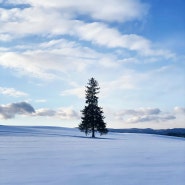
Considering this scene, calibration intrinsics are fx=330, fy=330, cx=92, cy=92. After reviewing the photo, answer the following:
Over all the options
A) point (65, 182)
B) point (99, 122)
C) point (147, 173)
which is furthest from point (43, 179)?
point (99, 122)

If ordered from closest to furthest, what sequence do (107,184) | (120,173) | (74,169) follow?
(107,184) < (120,173) < (74,169)

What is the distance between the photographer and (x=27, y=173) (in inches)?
410

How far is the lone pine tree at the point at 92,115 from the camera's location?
1961 inches

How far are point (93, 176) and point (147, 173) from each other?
1.98m

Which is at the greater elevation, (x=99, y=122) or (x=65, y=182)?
(x=99, y=122)

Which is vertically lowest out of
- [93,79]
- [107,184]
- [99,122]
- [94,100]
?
[107,184]

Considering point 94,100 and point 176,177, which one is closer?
point 176,177

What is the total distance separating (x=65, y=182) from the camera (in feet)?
29.0

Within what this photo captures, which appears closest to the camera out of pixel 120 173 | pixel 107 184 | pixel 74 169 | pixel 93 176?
pixel 107 184

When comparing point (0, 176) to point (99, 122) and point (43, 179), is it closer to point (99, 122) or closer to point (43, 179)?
point (43, 179)

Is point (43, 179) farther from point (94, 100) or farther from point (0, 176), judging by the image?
point (94, 100)

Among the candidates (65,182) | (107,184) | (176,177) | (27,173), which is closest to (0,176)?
(27,173)

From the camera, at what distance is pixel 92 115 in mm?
49844

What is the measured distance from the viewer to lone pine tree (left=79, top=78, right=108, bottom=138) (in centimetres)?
4981
